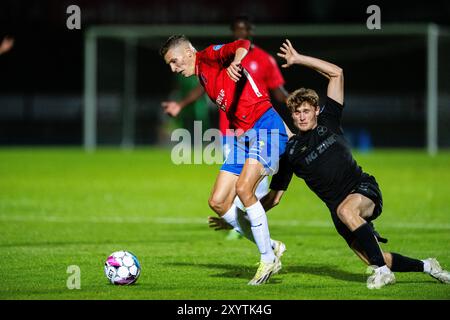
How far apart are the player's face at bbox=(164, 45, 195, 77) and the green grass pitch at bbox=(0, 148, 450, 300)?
196 centimetres

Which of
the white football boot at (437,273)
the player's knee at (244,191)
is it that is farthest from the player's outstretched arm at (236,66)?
the white football boot at (437,273)

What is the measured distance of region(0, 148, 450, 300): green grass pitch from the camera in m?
8.59

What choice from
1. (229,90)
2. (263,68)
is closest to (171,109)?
(263,68)

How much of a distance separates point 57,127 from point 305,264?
3161cm

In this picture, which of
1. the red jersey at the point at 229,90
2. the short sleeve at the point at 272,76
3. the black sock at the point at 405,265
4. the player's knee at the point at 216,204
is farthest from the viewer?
the short sleeve at the point at 272,76

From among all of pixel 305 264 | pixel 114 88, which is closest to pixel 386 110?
pixel 114 88

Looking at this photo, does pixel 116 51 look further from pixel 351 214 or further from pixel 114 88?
pixel 351 214

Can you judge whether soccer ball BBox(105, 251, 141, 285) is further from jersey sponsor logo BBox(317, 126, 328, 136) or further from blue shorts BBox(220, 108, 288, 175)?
jersey sponsor logo BBox(317, 126, 328, 136)

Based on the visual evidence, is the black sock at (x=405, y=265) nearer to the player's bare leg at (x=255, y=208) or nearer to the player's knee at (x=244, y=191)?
the player's bare leg at (x=255, y=208)

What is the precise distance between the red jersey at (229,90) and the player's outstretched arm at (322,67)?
569 mm

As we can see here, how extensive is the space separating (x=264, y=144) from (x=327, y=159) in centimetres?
65

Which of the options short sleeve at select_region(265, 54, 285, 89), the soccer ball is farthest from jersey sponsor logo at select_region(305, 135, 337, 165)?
short sleeve at select_region(265, 54, 285, 89)

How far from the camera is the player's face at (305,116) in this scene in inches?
349

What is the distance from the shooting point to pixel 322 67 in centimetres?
893
